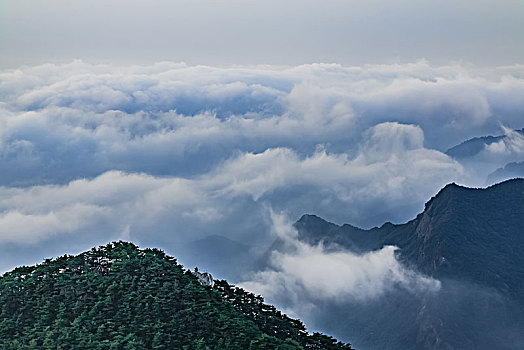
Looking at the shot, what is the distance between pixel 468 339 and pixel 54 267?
118ft

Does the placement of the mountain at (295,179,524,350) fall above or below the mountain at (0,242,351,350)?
above

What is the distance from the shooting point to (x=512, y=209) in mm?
61406

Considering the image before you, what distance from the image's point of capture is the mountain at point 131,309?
2044 cm

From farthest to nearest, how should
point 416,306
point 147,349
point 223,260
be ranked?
point 223,260 < point 416,306 < point 147,349

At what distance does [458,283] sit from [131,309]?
39.9 meters

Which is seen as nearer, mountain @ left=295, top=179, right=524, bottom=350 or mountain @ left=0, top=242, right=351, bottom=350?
mountain @ left=0, top=242, right=351, bottom=350

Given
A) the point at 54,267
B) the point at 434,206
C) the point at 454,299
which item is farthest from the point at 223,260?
the point at 54,267

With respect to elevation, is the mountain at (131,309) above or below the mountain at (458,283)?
below

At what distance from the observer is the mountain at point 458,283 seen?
50312 millimetres

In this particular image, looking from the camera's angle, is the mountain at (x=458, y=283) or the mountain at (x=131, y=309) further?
the mountain at (x=458, y=283)

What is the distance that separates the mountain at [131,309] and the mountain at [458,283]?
30432 mm

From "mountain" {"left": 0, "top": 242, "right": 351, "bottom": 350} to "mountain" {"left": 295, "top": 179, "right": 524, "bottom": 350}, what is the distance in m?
30.4

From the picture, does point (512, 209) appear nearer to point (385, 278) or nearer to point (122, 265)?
point (385, 278)

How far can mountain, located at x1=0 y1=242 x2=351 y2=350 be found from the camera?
2044cm
